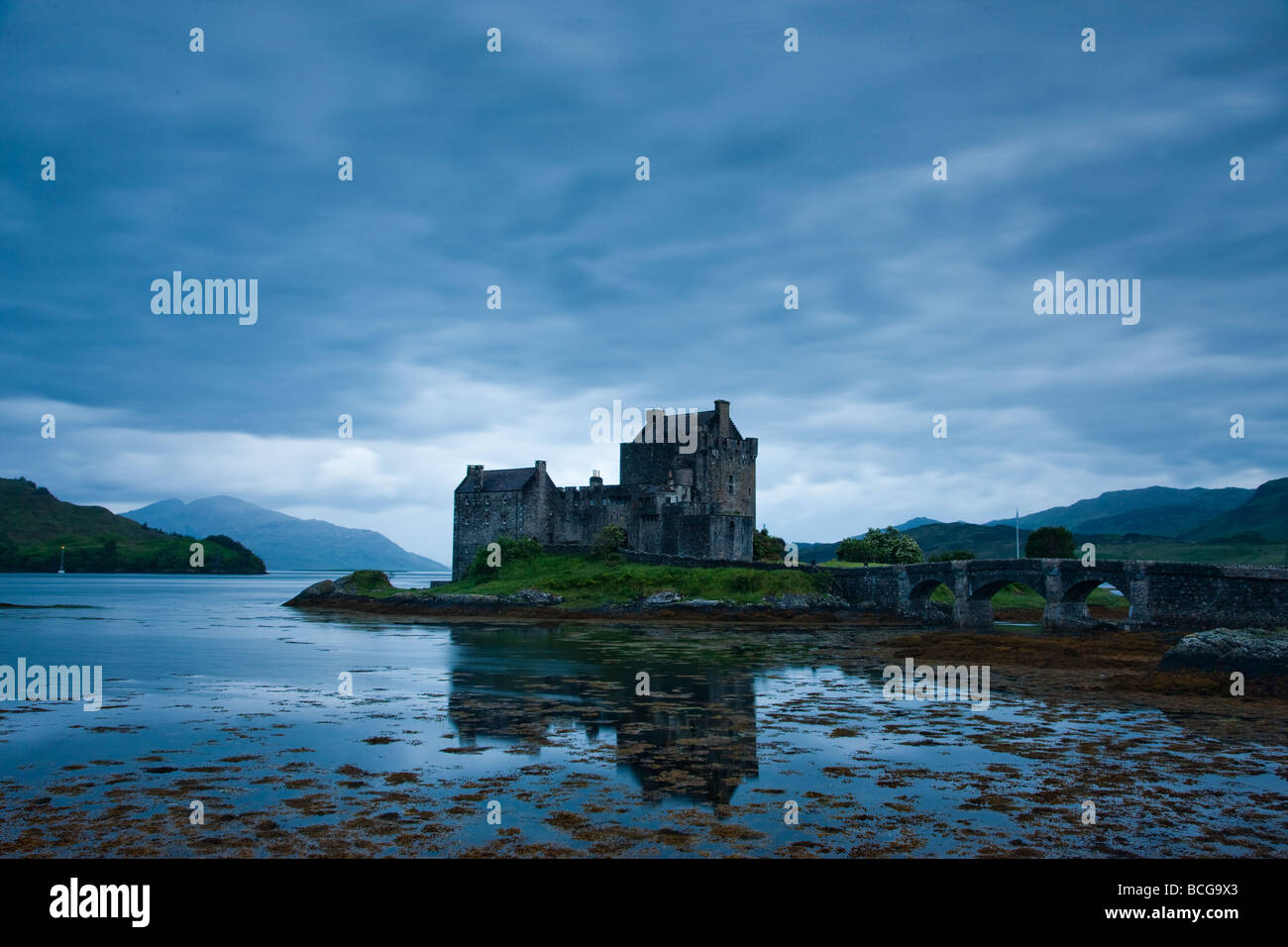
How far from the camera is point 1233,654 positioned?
2366 cm

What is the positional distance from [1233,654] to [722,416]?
52715 millimetres

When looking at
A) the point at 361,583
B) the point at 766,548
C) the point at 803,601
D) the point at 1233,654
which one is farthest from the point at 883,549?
the point at 1233,654

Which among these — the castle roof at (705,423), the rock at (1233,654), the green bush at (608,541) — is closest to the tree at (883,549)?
the castle roof at (705,423)

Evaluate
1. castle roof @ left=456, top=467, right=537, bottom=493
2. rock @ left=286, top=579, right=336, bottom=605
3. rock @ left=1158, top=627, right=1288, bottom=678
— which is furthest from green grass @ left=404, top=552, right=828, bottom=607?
rock @ left=1158, top=627, right=1288, bottom=678

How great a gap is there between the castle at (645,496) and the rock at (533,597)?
11193 millimetres

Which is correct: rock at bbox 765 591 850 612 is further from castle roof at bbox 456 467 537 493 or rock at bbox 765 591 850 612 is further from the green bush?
castle roof at bbox 456 467 537 493

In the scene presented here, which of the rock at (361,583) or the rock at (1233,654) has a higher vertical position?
the rock at (1233,654)

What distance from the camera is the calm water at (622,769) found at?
10.2 metres

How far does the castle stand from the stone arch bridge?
15.2 m

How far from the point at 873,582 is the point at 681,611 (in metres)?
13.1

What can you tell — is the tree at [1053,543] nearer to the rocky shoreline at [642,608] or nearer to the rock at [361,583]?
the rocky shoreline at [642,608]

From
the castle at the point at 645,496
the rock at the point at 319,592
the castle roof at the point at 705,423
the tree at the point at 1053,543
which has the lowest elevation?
the rock at the point at 319,592

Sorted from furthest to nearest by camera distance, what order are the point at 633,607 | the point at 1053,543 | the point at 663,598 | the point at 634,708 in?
the point at 1053,543
the point at 633,607
the point at 663,598
the point at 634,708

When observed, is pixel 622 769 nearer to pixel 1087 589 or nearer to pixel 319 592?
pixel 1087 589
